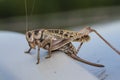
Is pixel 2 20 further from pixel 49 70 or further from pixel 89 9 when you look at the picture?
pixel 49 70

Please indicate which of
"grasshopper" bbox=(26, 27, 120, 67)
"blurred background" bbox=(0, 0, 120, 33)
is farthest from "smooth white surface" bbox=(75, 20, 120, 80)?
"blurred background" bbox=(0, 0, 120, 33)

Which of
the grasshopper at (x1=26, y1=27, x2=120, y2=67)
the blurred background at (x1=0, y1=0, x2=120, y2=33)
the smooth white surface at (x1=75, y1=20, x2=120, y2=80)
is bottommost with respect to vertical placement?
the blurred background at (x1=0, y1=0, x2=120, y2=33)

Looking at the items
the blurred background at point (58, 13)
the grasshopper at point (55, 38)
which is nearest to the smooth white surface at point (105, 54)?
the grasshopper at point (55, 38)

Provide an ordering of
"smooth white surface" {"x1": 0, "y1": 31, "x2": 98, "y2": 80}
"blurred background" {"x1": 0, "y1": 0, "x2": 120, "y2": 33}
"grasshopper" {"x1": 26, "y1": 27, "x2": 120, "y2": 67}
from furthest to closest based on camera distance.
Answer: "blurred background" {"x1": 0, "y1": 0, "x2": 120, "y2": 33}
"grasshopper" {"x1": 26, "y1": 27, "x2": 120, "y2": 67}
"smooth white surface" {"x1": 0, "y1": 31, "x2": 98, "y2": 80}

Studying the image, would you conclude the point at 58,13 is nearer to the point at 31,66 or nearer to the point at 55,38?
the point at 55,38

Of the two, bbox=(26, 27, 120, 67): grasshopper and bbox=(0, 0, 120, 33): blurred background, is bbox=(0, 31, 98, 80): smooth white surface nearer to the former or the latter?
bbox=(26, 27, 120, 67): grasshopper

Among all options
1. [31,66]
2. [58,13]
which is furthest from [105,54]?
[58,13]

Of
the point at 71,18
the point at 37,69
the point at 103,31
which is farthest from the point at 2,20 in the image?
the point at 37,69
